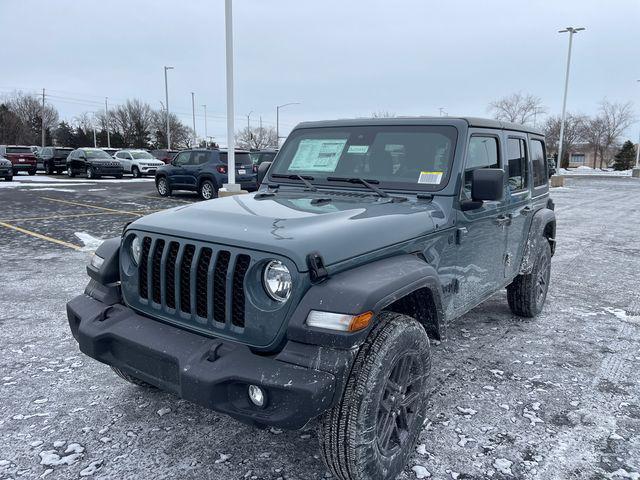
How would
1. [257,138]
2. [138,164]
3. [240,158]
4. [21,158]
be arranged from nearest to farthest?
[240,158], [21,158], [138,164], [257,138]

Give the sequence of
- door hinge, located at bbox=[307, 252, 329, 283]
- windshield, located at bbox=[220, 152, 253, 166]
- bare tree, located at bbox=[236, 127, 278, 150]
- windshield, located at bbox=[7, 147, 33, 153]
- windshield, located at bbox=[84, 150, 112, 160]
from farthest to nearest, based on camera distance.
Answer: bare tree, located at bbox=[236, 127, 278, 150]
windshield, located at bbox=[7, 147, 33, 153]
windshield, located at bbox=[84, 150, 112, 160]
windshield, located at bbox=[220, 152, 253, 166]
door hinge, located at bbox=[307, 252, 329, 283]

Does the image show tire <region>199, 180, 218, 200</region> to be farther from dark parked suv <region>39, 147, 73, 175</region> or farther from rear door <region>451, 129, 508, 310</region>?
dark parked suv <region>39, 147, 73, 175</region>

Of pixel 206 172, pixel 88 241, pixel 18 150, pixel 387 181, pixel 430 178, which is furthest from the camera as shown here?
pixel 18 150

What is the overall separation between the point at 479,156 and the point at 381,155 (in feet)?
2.41

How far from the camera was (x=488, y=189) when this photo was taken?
3.21m

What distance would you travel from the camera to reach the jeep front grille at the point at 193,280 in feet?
7.86

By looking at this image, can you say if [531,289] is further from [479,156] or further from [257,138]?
[257,138]

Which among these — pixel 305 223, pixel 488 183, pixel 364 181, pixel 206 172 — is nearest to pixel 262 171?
pixel 364 181

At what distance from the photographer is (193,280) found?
250 centimetres

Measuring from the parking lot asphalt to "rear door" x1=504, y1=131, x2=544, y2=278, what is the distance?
78 centimetres

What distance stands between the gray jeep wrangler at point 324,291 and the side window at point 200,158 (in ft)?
42.7

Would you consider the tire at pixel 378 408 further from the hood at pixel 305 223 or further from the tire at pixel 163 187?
the tire at pixel 163 187

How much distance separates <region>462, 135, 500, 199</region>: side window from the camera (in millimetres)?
3535

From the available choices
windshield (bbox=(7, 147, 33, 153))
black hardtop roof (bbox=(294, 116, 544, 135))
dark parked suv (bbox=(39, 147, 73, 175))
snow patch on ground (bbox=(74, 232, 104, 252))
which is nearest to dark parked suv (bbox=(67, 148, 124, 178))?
dark parked suv (bbox=(39, 147, 73, 175))
